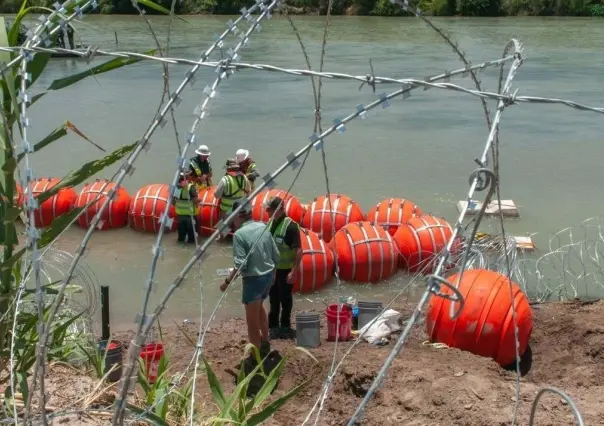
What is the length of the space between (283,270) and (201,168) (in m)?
3.99

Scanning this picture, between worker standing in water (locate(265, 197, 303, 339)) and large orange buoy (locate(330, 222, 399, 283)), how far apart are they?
62.1 inches

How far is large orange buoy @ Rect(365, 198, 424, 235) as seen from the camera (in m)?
11.1

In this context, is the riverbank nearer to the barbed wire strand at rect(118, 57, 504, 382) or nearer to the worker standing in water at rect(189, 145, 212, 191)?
the barbed wire strand at rect(118, 57, 504, 382)

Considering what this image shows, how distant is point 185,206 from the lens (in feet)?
36.2

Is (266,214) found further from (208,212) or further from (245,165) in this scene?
(208,212)

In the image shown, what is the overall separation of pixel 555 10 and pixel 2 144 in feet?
190

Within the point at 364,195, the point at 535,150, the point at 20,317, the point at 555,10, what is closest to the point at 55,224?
the point at 20,317

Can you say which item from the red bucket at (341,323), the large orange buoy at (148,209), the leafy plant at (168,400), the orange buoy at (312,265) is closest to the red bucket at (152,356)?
the leafy plant at (168,400)

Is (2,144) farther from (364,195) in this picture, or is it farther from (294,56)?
(294,56)

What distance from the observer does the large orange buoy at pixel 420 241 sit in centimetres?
1020

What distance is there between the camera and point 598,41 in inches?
1590

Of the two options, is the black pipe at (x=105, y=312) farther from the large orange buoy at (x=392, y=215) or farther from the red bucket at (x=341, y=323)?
the large orange buoy at (x=392, y=215)

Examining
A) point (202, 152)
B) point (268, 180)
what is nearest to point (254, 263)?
point (268, 180)

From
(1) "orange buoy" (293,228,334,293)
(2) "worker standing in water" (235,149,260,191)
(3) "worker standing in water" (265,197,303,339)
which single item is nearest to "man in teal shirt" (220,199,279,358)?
(3) "worker standing in water" (265,197,303,339)
